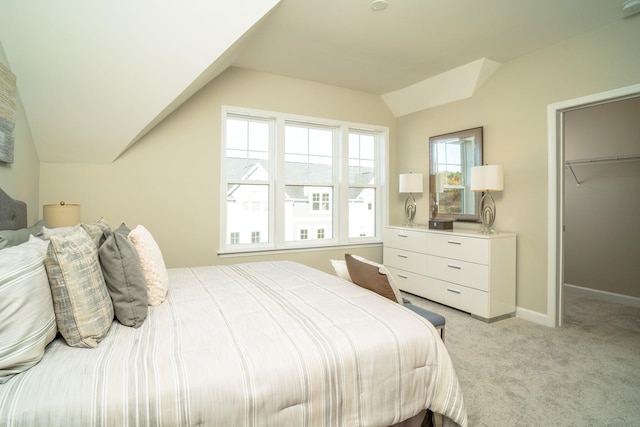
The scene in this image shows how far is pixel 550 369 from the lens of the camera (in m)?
2.22

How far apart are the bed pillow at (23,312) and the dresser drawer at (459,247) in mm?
3236

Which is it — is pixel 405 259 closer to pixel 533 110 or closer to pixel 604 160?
pixel 533 110

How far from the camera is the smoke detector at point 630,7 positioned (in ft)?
7.76

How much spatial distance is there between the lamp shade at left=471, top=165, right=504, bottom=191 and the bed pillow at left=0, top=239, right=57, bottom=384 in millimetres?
3437

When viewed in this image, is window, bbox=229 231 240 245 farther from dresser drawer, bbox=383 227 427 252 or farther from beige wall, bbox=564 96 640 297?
beige wall, bbox=564 96 640 297

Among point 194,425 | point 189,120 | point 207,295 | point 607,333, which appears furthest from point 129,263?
point 607,333

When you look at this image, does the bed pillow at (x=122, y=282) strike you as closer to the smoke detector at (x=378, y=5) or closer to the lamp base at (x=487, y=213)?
the smoke detector at (x=378, y=5)

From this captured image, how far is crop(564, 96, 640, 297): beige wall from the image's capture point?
3.67 meters

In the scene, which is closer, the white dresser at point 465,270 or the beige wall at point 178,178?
the beige wall at point 178,178

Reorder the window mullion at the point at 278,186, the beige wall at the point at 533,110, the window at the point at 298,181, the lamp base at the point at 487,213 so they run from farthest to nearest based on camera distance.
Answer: the window mullion at the point at 278,186 < the window at the point at 298,181 < the lamp base at the point at 487,213 < the beige wall at the point at 533,110

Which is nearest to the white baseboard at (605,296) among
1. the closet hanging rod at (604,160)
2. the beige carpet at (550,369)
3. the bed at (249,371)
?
the beige carpet at (550,369)

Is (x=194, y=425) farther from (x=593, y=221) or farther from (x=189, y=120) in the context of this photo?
(x=593, y=221)

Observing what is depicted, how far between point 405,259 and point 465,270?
853 mm

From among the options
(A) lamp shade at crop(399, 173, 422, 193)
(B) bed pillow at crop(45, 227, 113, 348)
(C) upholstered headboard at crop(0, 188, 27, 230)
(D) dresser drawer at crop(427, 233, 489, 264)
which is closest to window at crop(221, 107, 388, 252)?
(A) lamp shade at crop(399, 173, 422, 193)
